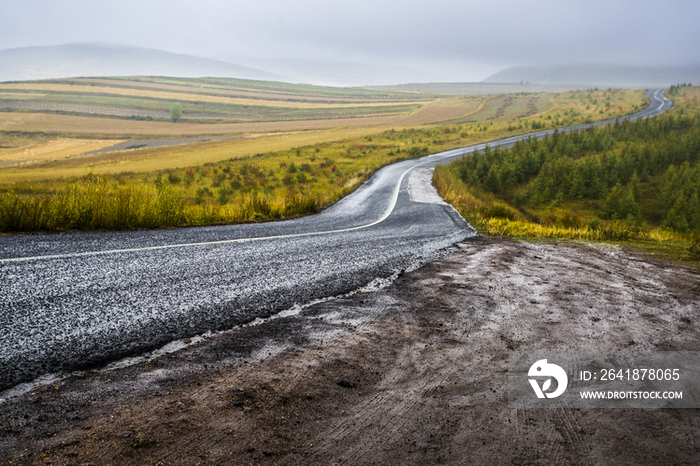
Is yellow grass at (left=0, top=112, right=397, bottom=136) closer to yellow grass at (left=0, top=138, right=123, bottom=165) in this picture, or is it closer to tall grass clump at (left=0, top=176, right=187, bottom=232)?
yellow grass at (left=0, top=138, right=123, bottom=165)

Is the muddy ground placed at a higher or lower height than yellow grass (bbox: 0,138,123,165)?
lower

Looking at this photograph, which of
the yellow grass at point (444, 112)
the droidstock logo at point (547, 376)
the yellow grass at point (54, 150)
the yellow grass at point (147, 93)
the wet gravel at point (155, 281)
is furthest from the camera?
the yellow grass at point (147, 93)

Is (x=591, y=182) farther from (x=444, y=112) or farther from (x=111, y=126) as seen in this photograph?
(x=111, y=126)

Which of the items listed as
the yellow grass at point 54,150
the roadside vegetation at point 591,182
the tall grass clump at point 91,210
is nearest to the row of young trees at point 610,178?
the roadside vegetation at point 591,182

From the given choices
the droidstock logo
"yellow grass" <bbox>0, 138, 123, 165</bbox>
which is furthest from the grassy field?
the droidstock logo

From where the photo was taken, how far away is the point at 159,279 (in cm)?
491

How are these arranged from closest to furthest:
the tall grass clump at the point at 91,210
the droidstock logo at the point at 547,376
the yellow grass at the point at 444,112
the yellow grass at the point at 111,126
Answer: the droidstock logo at the point at 547,376 < the tall grass clump at the point at 91,210 < the yellow grass at the point at 111,126 < the yellow grass at the point at 444,112

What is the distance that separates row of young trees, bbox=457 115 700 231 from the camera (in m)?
23.4

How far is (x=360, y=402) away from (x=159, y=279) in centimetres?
348

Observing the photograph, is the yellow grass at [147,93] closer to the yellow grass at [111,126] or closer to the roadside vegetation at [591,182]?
the yellow grass at [111,126]

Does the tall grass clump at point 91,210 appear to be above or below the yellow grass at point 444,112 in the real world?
below

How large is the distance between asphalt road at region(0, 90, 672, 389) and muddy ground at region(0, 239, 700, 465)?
42cm

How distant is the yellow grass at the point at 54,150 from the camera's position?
50.0m

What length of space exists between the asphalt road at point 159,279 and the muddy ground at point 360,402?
42cm
